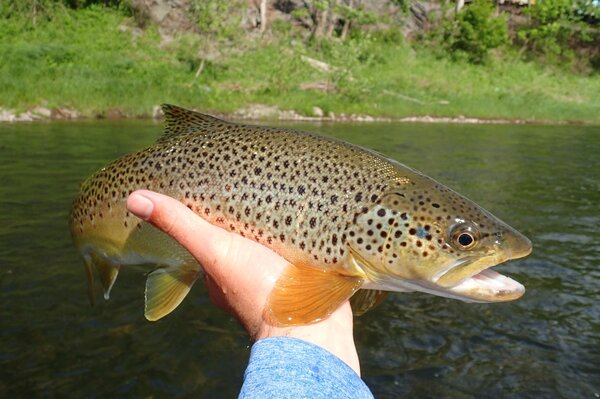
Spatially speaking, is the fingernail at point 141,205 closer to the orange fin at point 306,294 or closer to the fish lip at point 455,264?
the orange fin at point 306,294

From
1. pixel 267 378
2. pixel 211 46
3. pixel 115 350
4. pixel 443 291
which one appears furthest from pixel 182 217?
pixel 211 46

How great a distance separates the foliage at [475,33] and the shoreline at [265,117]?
11.1 meters

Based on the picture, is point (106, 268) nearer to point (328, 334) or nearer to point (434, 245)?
point (328, 334)

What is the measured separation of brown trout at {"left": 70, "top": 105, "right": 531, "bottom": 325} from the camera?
2398 mm

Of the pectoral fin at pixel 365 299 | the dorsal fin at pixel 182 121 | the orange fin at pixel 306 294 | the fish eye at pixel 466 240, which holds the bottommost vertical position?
the pectoral fin at pixel 365 299

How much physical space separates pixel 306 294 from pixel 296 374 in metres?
0.57

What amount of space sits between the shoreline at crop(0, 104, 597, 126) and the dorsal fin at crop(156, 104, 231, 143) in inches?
696

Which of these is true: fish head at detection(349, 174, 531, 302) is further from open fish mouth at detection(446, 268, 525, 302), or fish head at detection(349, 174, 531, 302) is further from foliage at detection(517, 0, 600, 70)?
foliage at detection(517, 0, 600, 70)

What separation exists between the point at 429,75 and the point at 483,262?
3272 cm

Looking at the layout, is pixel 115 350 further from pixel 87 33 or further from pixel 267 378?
pixel 87 33

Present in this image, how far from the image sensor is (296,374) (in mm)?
1676

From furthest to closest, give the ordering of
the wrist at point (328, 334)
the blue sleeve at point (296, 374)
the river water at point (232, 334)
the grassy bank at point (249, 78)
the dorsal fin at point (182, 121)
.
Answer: the grassy bank at point (249, 78)
the river water at point (232, 334)
the dorsal fin at point (182, 121)
the wrist at point (328, 334)
the blue sleeve at point (296, 374)

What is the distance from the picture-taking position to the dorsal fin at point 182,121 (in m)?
2.95

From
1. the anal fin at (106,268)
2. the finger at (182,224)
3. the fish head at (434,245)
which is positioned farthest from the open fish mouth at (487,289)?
the anal fin at (106,268)
